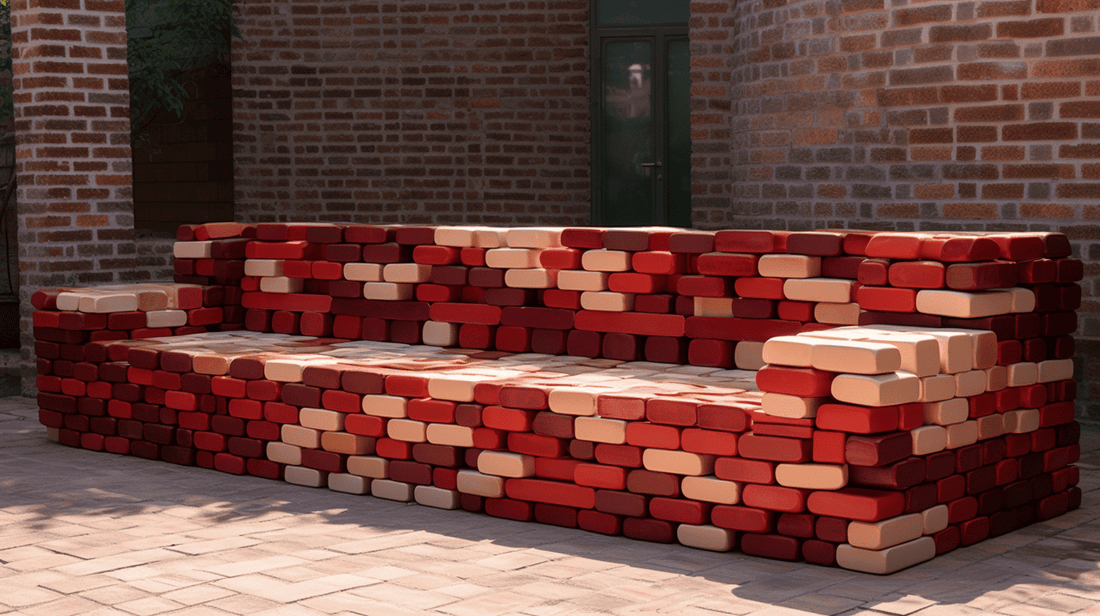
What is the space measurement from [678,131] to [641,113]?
0.40 meters

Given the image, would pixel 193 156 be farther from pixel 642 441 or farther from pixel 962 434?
pixel 962 434

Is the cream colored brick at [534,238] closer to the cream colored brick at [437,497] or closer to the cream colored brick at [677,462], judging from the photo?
the cream colored brick at [437,497]

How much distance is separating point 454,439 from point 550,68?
7327mm

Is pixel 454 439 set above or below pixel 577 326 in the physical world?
below

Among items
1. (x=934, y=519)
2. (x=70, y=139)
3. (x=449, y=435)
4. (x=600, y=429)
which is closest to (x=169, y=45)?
(x=70, y=139)

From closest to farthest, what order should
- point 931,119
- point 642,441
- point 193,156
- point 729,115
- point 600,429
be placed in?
point 642,441, point 600,429, point 931,119, point 729,115, point 193,156

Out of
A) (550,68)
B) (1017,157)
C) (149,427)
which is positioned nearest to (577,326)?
(149,427)

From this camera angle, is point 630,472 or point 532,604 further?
point 630,472

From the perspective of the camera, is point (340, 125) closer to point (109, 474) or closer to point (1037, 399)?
point (109, 474)

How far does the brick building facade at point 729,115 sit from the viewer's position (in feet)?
23.1

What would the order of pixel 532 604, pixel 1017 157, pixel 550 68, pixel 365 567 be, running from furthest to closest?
pixel 550 68
pixel 1017 157
pixel 365 567
pixel 532 604

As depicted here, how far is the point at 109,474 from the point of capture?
6164 millimetres

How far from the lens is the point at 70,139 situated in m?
8.17

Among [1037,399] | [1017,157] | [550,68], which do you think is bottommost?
[1037,399]
